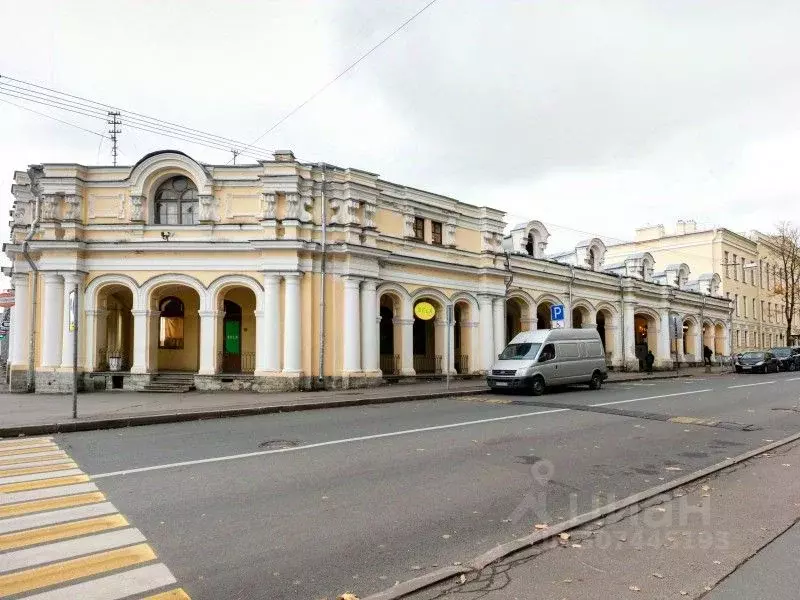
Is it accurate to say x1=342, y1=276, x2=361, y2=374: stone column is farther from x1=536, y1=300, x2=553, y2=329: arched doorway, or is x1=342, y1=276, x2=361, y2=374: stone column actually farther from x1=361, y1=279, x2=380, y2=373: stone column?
x1=536, y1=300, x2=553, y2=329: arched doorway

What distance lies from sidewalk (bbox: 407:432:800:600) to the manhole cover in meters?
5.50

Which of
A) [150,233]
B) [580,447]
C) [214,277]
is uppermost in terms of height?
[150,233]

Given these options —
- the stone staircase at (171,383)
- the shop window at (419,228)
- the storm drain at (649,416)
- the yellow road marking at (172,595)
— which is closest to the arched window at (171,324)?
the stone staircase at (171,383)

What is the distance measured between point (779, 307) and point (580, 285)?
1457 inches

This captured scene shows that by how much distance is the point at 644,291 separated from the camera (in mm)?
34781

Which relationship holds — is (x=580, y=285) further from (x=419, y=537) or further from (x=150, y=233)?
(x=419, y=537)

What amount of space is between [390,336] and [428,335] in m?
2.40

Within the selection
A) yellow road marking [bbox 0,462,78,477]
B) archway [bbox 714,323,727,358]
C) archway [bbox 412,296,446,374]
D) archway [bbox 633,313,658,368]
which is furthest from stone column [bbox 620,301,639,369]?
yellow road marking [bbox 0,462,78,477]

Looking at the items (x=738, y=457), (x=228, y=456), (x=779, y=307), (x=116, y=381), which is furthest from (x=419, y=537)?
(x=779, y=307)

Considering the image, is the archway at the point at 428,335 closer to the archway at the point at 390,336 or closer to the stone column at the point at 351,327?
the archway at the point at 390,336

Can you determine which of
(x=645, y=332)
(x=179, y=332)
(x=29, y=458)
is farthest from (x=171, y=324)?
(x=645, y=332)

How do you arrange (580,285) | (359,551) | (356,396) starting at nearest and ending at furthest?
(359,551), (356,396), (580,285)

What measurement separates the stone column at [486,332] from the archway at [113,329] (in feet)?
49.2

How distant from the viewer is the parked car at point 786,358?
34781 mm
